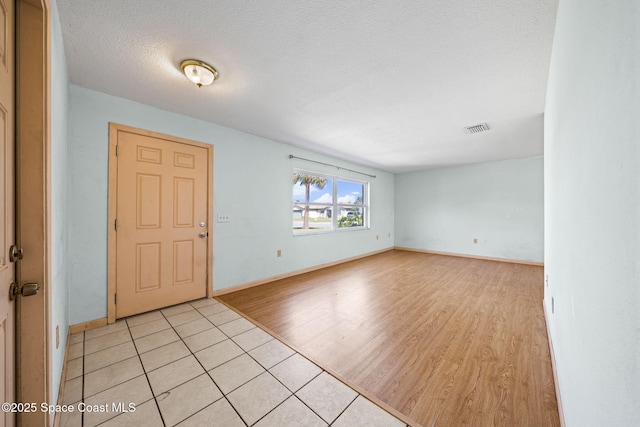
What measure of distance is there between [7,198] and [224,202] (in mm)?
2331

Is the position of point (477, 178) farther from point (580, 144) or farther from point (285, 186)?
point (580, 144)

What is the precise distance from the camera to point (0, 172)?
0.85 metres

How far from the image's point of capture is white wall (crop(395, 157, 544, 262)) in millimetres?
4981

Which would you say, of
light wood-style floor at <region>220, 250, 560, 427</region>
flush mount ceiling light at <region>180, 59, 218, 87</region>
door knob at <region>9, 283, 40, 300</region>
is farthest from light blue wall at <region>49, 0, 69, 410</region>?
light wood-style floor at <region>220, 250, 560, 427</region>

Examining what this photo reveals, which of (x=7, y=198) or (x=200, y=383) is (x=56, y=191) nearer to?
(x=7, y=198)

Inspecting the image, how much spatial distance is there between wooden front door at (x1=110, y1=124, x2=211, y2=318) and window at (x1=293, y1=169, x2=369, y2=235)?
1.68m

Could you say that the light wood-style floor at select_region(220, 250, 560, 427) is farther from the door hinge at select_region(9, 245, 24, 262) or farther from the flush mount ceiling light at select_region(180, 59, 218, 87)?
the flush mount ceiling light at select_region(180, 59, 218, 87)

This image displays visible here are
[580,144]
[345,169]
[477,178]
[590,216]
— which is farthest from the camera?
[477,178]

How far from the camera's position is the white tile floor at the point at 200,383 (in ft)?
4.35

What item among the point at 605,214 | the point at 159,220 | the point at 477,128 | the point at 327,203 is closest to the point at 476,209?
the point at 477,128

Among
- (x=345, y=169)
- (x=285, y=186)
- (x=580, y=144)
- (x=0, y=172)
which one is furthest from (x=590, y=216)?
(x=345, y=169)

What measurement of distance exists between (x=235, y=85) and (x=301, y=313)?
2.47 meters

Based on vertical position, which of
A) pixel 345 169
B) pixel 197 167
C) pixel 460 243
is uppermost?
pixel 345 169

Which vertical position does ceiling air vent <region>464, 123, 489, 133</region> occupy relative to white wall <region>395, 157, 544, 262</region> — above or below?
above
